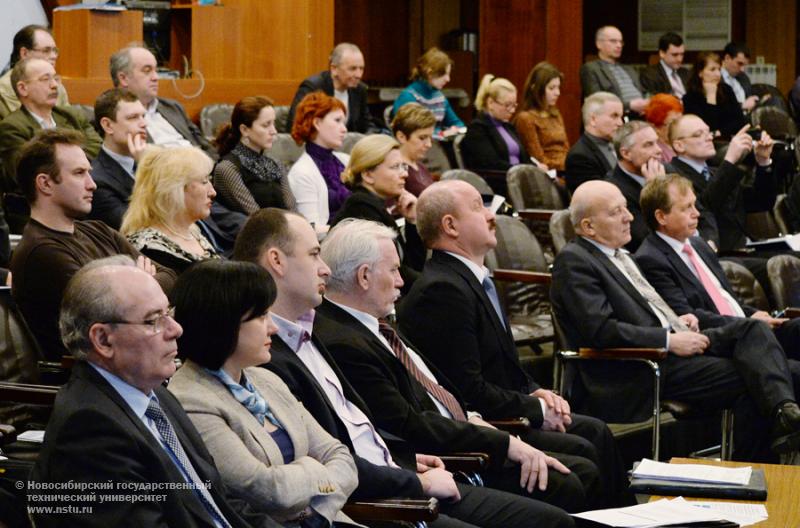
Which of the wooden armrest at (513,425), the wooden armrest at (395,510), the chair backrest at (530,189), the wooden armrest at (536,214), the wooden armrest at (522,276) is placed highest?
the chair backrest at (530,189)

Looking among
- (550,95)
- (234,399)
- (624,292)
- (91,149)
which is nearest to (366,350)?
(234,399)

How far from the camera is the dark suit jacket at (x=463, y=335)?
3.91m

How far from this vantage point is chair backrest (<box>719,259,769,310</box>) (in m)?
5.73

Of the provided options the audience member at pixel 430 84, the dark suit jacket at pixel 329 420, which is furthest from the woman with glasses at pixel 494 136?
the dark suit jacket at pixel 329 420

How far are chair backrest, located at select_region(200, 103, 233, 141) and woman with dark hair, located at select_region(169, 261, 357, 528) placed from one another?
4494mm

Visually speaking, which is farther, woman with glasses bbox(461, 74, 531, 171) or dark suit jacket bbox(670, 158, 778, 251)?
woman with glasses bbox(461, 74, 531, 171)

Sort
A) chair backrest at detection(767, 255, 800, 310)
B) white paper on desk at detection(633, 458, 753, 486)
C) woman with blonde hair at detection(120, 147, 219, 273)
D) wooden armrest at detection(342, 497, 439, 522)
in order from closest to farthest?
wooden armrest at detection(342, 497, 439, 522) → white paper on desk at detection(633, 458, 753, 486) → woman with blonde hair at detection(120, 147, 219, 273) → chair backrest at detection(767, 255, 800, 310)

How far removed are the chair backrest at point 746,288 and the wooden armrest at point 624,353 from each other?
1.37 m

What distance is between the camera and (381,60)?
12.3 m

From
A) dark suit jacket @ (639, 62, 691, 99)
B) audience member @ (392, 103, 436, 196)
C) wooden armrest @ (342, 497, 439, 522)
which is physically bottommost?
wooden armrest @ (342, 497, 439, 522)

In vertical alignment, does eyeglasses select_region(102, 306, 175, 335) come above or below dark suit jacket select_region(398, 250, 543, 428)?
above

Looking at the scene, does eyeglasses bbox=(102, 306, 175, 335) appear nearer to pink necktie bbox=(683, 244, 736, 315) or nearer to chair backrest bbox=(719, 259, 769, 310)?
pink necktie bbox=(683, 244, 736, 315)

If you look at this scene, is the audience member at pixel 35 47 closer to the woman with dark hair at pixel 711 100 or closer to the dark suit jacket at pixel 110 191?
the dark suit jacket at pixel 110 191

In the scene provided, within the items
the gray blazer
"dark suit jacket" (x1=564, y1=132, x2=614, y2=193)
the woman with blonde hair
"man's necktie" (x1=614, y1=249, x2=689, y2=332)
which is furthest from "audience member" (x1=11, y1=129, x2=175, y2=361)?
"dark suit jacket" (x1=564, y1=132, x2=614, y2=193)
